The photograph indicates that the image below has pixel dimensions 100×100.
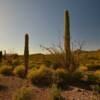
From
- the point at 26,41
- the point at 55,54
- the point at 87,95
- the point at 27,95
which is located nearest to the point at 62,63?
the point at 55,54

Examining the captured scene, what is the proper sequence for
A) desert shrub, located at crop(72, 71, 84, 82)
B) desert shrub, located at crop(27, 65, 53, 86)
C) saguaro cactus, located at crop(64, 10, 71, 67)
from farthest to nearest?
saguaro cactus, located at crop(64, 10, 71, 67) < desert shrub, located at crop(72, 71, 84, 82) < desert shrub, located at crop(27, 65, 53, 86)

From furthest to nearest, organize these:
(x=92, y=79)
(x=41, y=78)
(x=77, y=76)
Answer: (x=77, y=76) → (x=92, y=79) → (x=41, y=78)

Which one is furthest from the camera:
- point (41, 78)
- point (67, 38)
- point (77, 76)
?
point (67, 38)

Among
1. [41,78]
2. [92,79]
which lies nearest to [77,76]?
[92,79]

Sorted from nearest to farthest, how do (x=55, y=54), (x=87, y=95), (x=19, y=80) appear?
(x=87, y=95)
(x=19, y=80)
(x=55, y=54)

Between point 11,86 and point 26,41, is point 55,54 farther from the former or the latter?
point 11,86

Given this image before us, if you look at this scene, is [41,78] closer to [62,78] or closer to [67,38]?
[62,78]

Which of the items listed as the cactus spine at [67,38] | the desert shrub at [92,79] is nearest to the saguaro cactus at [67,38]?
the cactus spine at [67,38]

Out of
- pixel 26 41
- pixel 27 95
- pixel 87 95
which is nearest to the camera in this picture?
pixel 27 95

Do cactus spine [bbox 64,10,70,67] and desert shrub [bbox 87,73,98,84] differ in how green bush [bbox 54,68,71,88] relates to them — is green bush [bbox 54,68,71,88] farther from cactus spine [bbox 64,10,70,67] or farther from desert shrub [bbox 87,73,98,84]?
cactus spine [bbox 64,10,70,67]

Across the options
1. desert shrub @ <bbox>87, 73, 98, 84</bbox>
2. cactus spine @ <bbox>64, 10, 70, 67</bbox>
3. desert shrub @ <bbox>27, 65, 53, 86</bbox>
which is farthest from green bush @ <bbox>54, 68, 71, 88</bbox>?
cactus spine @ <bbox>64, 10, 70, 67</bbox>

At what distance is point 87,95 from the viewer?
1291 cm

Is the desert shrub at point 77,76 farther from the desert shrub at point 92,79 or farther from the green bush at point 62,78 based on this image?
the desert shrub at point 92,79

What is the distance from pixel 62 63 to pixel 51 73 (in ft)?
13.4
